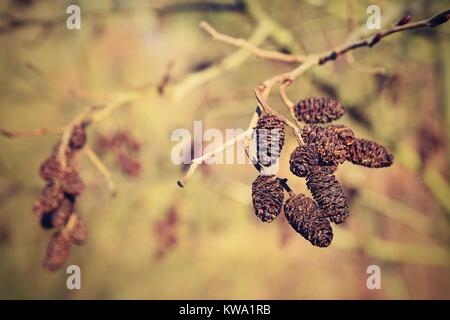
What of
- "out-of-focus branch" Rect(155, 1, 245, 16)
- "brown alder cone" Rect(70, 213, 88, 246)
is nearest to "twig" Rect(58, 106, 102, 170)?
"brown alder cone" Rect(70, 213, 88, 246)

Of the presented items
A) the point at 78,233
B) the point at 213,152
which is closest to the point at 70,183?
the point at 78,233

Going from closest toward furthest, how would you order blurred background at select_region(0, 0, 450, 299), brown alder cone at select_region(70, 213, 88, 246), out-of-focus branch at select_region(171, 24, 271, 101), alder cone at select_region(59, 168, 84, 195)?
alder cone at select_region(59, 168, 84, 195)
brown alder cone at select_region(70, 213, 88, 246)
out-of-focus branch at select_region(171, 24, 271, 101)
blurred background at select_region(0, 0, 450, 299)

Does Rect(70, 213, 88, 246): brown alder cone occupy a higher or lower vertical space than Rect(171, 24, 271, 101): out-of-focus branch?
lower

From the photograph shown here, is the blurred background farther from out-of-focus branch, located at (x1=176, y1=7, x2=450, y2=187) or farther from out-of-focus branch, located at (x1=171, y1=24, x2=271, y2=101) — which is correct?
out-of-focus branch, located at (x1=176, y1=7, x2=450, y2=187)

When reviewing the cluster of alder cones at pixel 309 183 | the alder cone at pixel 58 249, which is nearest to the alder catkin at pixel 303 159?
the cluster of alder cones at pixel 309 183

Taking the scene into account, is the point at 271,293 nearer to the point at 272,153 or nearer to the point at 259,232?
the point at 259,232
